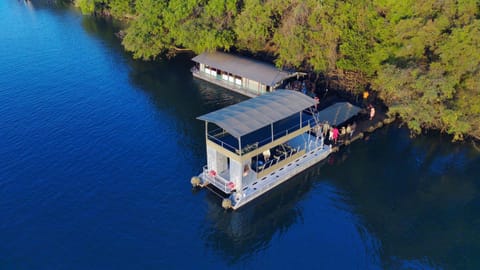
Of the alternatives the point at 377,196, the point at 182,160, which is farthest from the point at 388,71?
the point at 182,160

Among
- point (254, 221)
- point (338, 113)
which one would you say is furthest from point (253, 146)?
point (338, 113)

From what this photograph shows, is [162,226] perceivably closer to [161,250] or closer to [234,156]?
[161,250]

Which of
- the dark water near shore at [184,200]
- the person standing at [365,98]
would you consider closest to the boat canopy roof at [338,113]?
the dark water near shore at [184,200]

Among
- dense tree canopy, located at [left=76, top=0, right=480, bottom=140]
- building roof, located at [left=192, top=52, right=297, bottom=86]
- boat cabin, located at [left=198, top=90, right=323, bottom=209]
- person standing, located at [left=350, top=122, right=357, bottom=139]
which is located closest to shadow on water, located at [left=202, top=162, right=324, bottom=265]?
boat cabin, located at [left=198, top=90, right=323, bottom=209]

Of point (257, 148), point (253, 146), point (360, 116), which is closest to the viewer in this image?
point (257, 148)

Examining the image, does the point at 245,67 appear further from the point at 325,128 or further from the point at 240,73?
the point at 325,128

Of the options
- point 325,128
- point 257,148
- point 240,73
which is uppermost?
point 240,73

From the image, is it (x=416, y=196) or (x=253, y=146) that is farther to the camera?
(x=416, y=196)

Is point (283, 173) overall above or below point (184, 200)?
above

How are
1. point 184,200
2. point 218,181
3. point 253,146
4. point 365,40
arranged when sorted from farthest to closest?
point 365,40 < point 218,181 < point 184,200 < point 253,146
